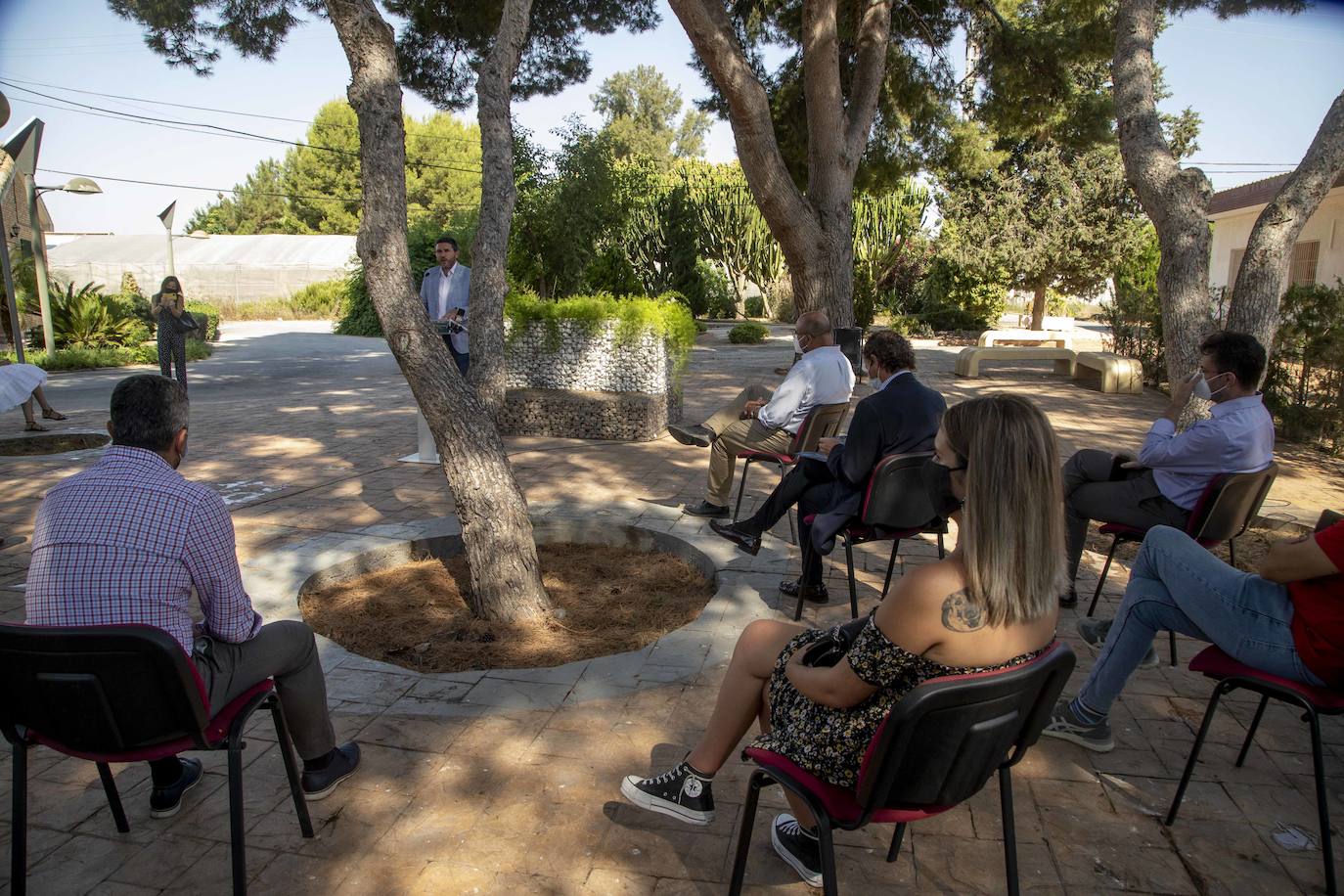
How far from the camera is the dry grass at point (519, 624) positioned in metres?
3.93

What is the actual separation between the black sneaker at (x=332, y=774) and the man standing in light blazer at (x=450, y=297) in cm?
474

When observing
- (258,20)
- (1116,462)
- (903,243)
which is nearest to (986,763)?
(1116,462)

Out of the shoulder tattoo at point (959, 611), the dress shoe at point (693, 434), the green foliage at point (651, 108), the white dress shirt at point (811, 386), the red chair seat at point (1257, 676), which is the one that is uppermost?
the green foliage at point (651, 108)

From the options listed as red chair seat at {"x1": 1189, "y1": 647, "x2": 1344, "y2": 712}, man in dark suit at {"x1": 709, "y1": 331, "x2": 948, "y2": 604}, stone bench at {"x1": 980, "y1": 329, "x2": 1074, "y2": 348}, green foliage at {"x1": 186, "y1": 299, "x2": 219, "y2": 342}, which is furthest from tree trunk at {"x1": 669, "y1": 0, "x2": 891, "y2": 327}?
green foliage at {"x1": 186, "y1": 299, "x2": 219, "y2": 342}

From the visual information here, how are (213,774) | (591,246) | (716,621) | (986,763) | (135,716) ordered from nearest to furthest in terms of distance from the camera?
(986,763) < (135,716) < (213,774) < (716,621) < (591,246)

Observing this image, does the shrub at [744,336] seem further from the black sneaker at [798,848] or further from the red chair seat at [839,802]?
the red chair seat at [839,802]

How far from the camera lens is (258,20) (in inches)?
295

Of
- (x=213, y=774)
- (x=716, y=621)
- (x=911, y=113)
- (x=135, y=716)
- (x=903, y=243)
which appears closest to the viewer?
(x=135, y=716)

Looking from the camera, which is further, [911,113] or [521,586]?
[911,113]

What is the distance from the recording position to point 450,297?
7.31m

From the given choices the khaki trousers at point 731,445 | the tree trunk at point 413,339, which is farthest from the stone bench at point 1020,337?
the tree trunk at point 413,339

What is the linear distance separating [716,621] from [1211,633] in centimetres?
198

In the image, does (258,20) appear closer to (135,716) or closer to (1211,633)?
(135,716)

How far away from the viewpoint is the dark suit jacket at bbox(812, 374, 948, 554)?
155 inches
